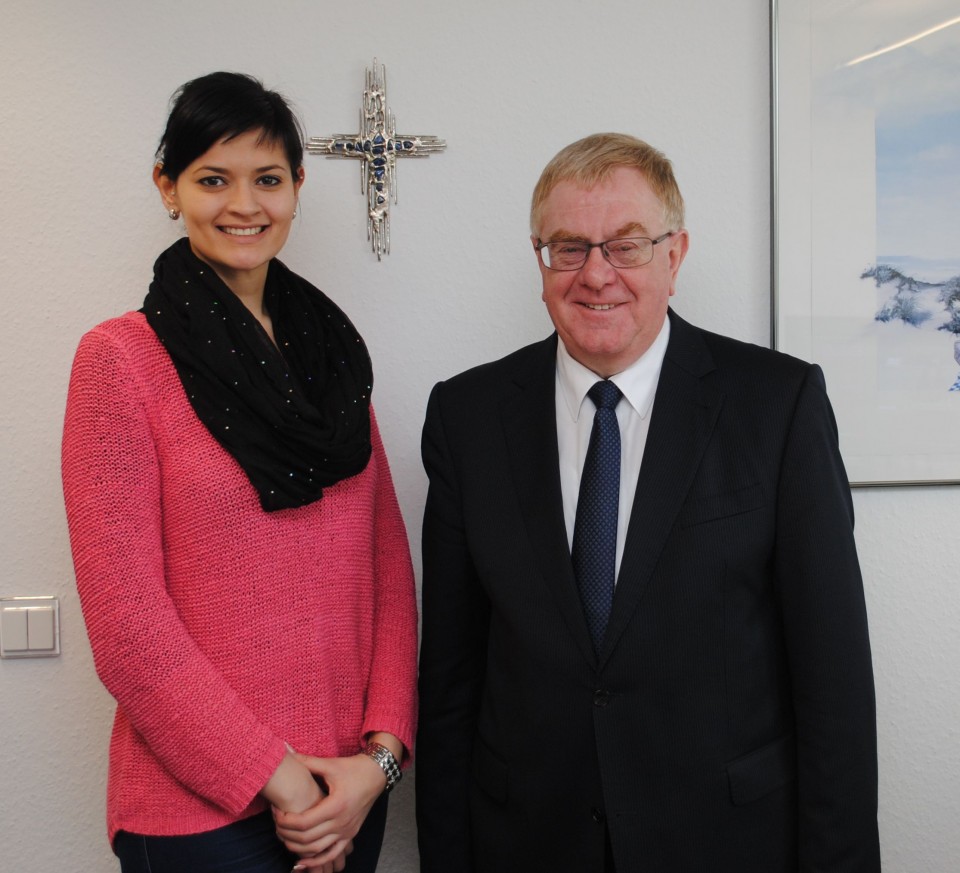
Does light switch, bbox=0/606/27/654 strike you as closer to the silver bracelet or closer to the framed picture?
the silver bracelet

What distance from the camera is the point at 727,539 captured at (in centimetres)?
127

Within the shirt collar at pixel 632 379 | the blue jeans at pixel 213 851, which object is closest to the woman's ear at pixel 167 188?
the shirt collar at pixel 632 379

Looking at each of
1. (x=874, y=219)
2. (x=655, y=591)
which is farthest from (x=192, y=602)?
(x=874, y=219)

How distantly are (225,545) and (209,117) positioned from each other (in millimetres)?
619

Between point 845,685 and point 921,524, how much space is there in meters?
0.71

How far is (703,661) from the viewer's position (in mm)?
1265

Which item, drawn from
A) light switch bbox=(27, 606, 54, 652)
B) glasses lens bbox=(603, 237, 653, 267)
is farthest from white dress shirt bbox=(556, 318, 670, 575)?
light switch bbox=(27, 606, 54, 652)

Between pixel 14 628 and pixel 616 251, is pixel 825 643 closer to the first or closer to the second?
pixel 616 251

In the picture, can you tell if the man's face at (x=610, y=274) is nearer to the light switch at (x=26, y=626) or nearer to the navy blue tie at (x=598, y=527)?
the navy blue tie at (x=598, y=527)

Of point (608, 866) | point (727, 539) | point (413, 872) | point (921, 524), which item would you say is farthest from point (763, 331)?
point (413, 872)

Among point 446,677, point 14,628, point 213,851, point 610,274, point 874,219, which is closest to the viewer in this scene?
point 213,851

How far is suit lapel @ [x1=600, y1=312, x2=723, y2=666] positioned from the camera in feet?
4.12

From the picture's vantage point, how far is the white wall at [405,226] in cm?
167

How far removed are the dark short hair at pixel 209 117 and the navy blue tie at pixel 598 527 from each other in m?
0.69
